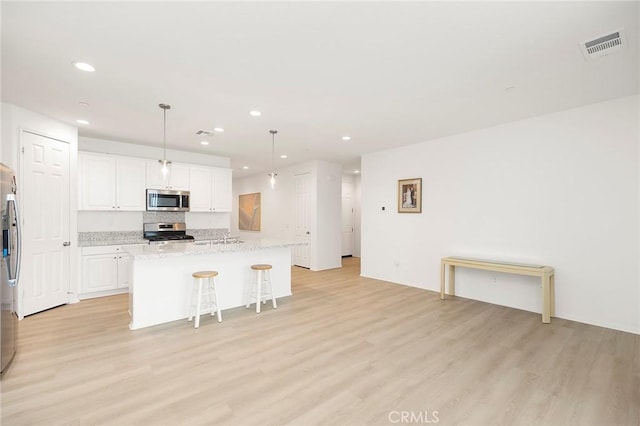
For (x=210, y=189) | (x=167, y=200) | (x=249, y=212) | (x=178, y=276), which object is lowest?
(x=178, y=276)

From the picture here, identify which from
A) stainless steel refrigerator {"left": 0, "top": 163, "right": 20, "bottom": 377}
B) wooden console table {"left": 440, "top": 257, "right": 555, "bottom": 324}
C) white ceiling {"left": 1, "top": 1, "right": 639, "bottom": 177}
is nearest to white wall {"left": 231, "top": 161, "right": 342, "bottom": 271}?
white ceiling {"left": 1, "top": 1, "right": 639, "bottom": 177}

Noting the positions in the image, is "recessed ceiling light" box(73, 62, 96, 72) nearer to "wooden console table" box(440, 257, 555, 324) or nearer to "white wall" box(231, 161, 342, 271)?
"white wall" box(231, 161, 342, 271)

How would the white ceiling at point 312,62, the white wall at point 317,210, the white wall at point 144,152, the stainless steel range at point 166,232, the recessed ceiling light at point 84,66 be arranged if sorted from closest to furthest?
the white ceiling at point 312,62 → the recessed ceiling light at point 84,66 → the white wall at point 144,152 → the stainless steel range at point 166,232 → the white wall at point 317,210

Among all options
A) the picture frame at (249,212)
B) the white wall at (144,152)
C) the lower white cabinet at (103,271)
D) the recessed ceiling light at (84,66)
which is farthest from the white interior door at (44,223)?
the picture frame at (249,212)

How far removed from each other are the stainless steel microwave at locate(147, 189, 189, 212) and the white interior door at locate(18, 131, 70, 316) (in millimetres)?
1260

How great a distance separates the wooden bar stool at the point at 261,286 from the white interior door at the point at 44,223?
271cm

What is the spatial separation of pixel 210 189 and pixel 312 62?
4.38 m

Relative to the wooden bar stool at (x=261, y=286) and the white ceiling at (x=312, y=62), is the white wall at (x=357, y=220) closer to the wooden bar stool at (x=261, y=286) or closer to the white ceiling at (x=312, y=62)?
the white ceiling at (x=312, y=62)

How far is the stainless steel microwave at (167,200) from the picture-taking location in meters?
5.55

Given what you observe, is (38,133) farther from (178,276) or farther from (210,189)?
(210,189)

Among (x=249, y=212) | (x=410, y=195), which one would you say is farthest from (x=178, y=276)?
(x=249, y=212)

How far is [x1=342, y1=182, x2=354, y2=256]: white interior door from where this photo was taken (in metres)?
9.42

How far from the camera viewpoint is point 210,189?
6332 millimetres

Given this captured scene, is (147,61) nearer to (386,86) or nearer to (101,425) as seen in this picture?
(386,86)
